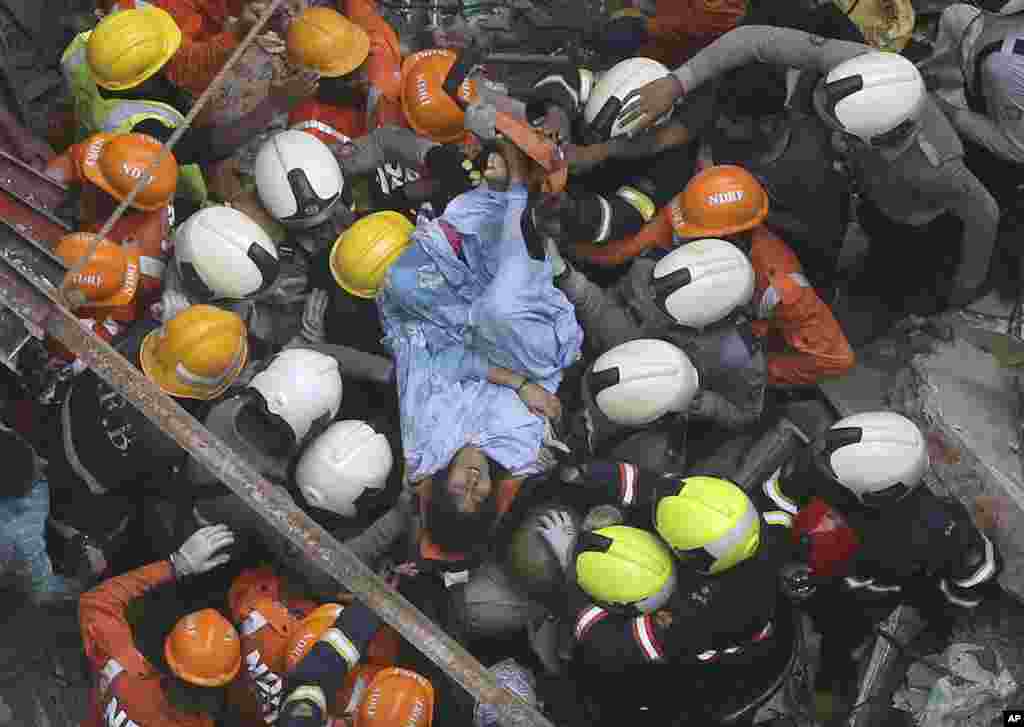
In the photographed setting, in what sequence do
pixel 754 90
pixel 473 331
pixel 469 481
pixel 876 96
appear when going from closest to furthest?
pixel 469 481 < pixel 876 96 < pixel 473 331 < pixel 754 90

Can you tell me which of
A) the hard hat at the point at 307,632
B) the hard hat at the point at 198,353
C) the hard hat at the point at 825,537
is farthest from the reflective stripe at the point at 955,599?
the hard hat at the point at 198,353

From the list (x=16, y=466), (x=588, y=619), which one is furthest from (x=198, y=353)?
(x=588, y=619)

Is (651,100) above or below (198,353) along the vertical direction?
above

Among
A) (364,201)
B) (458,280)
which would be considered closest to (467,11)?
(364,201)

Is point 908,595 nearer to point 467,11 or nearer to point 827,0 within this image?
point 827,0

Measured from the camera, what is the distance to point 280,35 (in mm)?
7160

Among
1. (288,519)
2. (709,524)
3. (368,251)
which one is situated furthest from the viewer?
(368,251)

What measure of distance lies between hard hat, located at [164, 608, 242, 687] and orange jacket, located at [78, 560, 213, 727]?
6.5 inches

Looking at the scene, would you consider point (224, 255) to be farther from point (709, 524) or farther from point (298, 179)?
point (709, 524)

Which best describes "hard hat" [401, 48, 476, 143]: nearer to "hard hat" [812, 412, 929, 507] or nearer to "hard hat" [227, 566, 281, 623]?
"hard hat" [227, 566, 281, 623]

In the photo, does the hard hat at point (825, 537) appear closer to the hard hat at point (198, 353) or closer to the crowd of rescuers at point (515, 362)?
the crowd of rescuers at point (515, 362)

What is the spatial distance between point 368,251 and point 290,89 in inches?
51.7

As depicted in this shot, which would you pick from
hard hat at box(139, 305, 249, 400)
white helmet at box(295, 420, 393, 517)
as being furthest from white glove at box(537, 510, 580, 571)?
hard hat at box(139, 305, 249, 400)

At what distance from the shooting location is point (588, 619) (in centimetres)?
530
